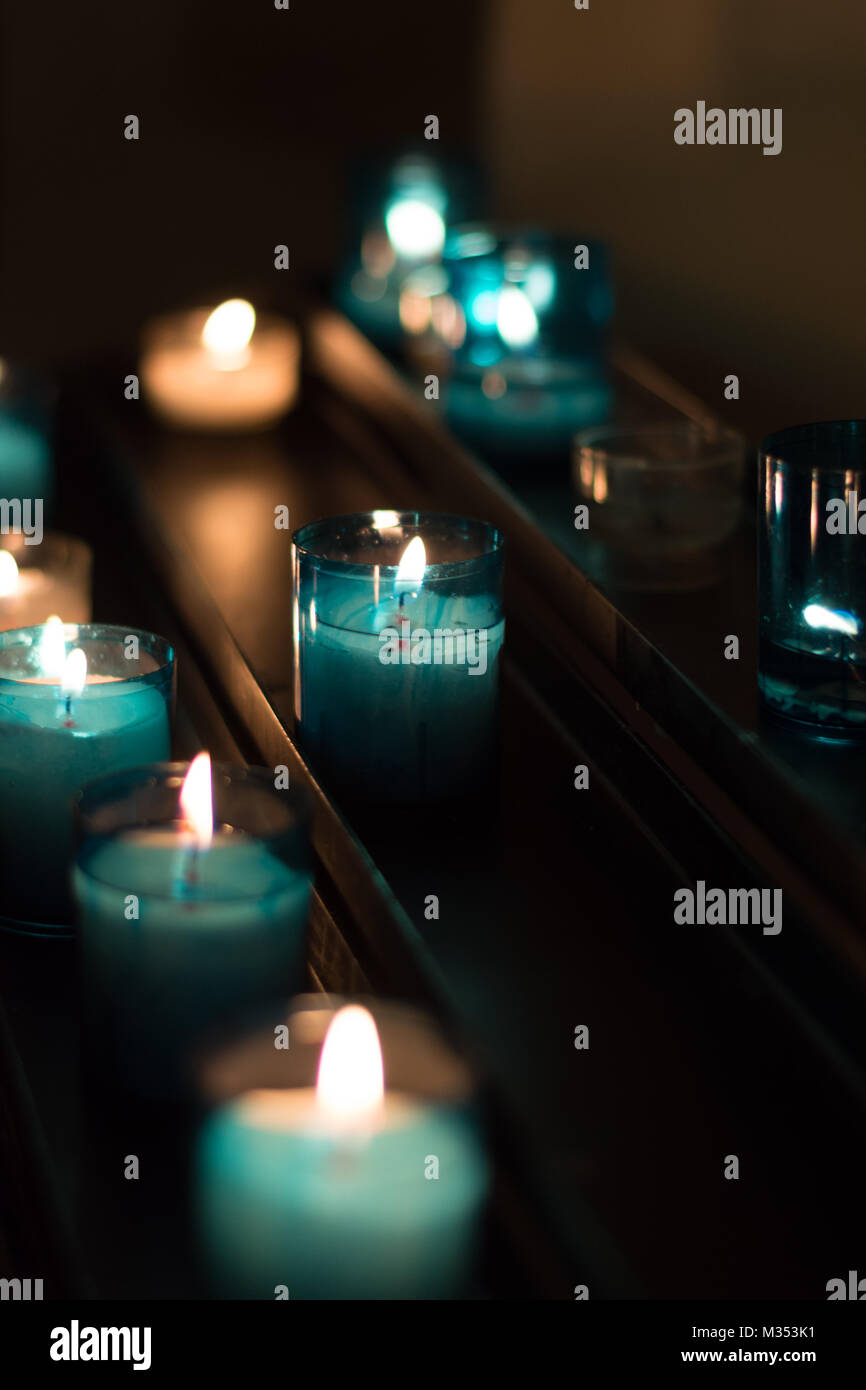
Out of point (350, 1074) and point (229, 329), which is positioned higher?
point (229, 329)

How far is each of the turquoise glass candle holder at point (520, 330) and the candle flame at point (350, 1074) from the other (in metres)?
0.77

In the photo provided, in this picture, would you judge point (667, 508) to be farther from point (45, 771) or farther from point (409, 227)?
point (409, 227)

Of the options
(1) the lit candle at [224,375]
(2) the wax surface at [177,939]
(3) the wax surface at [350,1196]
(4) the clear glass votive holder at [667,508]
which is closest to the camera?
(3) the wax surface at [350,1196]

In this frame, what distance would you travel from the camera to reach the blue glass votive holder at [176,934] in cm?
65

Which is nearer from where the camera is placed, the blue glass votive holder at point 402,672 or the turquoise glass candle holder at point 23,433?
the blue glass votive holder at point 402,672

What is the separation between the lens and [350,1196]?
53cm

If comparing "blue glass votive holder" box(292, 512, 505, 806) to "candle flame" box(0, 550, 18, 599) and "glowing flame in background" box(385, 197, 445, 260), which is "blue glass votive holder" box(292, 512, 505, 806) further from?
"glowing flame in background" box(385, 197, 445, 260)

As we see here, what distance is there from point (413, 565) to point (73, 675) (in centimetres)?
18

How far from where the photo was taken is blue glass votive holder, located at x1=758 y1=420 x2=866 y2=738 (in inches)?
30.4

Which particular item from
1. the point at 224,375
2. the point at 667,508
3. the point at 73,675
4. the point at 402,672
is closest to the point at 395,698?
the point at 402,672

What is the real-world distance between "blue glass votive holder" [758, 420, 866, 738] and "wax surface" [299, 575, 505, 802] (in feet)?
0.49

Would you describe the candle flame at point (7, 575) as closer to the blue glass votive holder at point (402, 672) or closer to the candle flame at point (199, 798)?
the blue glass votive holder at point (402, 672)

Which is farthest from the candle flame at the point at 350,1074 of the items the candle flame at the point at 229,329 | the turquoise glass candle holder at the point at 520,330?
the candle flame at the point at 229,329

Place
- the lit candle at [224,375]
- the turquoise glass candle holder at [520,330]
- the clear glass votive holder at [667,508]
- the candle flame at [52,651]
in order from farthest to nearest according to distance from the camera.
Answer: the lit candle at [224,375] < the turquoise glass candle holder at [520,330] < the clear glass votive holder at [667,508] < the candle flame at [52,651]
